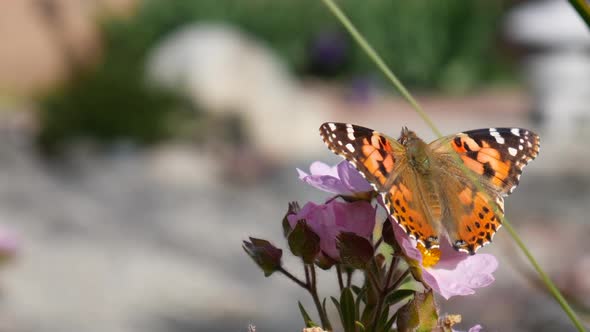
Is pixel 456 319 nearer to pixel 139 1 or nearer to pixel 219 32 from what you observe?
pixel 219 32

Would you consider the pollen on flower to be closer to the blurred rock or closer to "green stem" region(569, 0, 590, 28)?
"green stem" region(569, 0, 590, 28)

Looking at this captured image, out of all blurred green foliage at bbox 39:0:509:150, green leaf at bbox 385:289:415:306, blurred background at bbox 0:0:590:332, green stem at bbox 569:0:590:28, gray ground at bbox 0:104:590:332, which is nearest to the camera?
green stem at bbox 569:0:590:28

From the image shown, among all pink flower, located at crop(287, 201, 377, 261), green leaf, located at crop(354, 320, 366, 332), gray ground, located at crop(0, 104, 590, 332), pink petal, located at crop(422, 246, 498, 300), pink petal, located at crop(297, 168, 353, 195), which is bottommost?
green leaf, located at crop(354, 320, 366, 332)

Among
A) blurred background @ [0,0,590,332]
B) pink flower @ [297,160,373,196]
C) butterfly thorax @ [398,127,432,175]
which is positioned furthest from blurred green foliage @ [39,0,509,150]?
pink flower @ [297,160,373,196]

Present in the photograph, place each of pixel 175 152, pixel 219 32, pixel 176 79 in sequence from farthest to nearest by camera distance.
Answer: pixel 219 32 < pixel 176 79 < pixel 175 152

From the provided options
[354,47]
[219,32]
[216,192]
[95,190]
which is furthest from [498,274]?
[354,47]

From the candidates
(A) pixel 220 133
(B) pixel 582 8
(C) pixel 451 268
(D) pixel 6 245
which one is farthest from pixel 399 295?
(A) pixel 220 133

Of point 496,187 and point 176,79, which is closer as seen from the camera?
point 496,187
